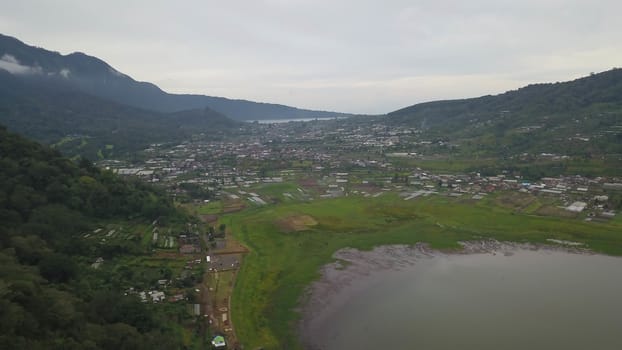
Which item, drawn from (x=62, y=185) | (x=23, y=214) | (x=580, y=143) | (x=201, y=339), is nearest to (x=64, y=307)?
(x=201, y=339)

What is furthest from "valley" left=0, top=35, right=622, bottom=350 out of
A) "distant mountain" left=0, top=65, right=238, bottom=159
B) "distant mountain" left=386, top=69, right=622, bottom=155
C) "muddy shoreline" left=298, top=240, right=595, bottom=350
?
"distant mountain" left=0, top=65, right=238, bottom=159

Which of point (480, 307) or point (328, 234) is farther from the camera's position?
point (328, 234)

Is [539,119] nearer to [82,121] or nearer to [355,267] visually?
[355,267]

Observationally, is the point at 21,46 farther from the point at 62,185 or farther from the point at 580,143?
the point at 580,143

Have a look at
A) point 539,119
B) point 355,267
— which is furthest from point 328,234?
point 539,119

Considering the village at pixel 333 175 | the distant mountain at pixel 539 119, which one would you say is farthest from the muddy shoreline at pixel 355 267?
the distant mountain at pixel 539 119

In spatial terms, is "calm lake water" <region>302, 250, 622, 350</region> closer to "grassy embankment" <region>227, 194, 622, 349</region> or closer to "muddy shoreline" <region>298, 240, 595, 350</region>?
"muddy shoreline" <region>298, 240, 595, 350</region>
